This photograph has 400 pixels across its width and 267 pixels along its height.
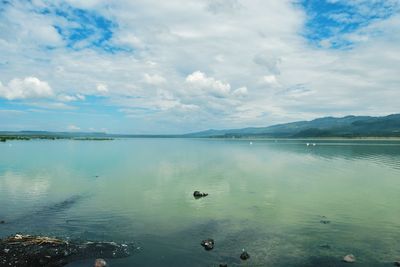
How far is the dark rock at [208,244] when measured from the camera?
24.1m

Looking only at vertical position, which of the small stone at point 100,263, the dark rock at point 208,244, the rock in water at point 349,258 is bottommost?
the rock in water at point 349,258

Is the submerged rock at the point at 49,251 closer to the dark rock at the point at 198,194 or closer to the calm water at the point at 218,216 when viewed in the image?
the calm water at the point at 218,216

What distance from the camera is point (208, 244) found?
2431 centimetres

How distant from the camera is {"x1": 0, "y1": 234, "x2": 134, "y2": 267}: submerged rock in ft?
66.9

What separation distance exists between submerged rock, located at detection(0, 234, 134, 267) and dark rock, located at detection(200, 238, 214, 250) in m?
5.16

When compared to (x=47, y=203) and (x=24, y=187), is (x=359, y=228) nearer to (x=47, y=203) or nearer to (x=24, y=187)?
(x=47, y=203)

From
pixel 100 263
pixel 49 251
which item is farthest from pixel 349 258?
pixel 49 251

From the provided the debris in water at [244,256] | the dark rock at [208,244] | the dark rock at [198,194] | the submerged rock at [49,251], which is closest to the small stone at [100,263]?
the submerged rock at [49,251]

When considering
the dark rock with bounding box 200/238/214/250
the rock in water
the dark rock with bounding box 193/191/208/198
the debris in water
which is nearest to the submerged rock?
the dark rock with bounding box 200/238/214/250

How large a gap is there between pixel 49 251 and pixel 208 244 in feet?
35.0

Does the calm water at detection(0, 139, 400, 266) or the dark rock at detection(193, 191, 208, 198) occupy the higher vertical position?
the dark rock at detection(193, 191, 208, 198)

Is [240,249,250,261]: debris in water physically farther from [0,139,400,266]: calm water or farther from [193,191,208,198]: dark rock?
[193,191,208,198]: dark rock

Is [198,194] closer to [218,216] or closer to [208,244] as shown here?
[218,216]

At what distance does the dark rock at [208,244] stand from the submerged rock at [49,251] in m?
5.16
